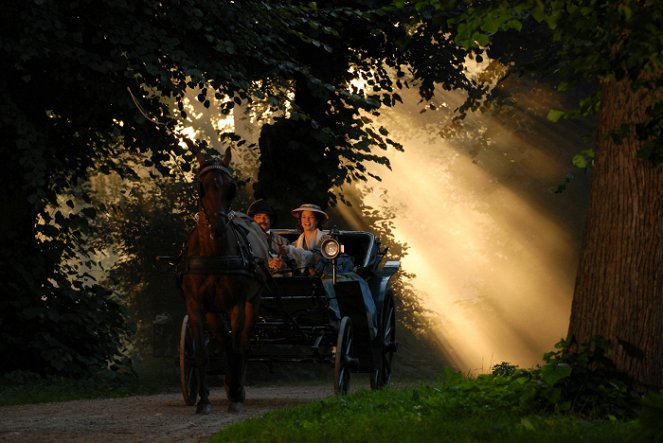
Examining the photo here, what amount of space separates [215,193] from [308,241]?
235cm

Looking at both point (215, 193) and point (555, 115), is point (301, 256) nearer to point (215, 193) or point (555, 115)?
point (215, 193)

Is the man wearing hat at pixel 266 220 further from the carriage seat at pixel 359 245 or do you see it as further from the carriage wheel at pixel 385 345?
the carriage wheel at pixel 385 345

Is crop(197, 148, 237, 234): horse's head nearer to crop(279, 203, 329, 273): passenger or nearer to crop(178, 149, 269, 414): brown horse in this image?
crop(178, 149, 269, 414): brown horse

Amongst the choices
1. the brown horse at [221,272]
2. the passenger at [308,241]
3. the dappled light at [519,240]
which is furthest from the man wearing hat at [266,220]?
the dappled light at [519,240]

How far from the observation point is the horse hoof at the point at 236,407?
454 inches

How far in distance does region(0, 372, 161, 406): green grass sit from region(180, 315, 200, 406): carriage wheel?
7.81 ft

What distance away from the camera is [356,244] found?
14.2 meters

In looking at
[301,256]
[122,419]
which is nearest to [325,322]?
[301,256]

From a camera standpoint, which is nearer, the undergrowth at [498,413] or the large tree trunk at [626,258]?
the undergrowth at [498,413]

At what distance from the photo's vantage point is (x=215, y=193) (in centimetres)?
1088

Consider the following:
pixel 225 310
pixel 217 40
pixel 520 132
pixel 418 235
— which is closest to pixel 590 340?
pixel 225 310

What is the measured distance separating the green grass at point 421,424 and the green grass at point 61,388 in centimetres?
531

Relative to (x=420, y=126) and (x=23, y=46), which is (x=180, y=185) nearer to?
(x=23, y=46)

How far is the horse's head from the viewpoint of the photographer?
10.9 m
